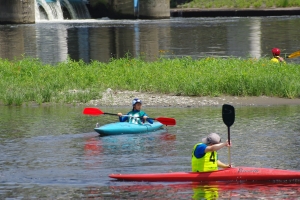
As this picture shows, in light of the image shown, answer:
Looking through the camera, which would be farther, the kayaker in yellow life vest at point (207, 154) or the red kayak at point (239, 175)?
the red kayak at point (239, 175)

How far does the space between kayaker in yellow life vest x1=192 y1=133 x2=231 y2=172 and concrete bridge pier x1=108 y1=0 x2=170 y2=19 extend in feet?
174

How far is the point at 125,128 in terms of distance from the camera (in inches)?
757

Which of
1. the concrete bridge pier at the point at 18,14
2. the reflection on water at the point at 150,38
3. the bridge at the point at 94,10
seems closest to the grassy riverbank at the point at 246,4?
the reflection on water at the point at 150,38

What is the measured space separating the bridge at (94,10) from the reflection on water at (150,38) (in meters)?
1.85

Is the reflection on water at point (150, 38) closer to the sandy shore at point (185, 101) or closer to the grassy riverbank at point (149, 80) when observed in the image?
the grassy riverbank at point (149, 80)

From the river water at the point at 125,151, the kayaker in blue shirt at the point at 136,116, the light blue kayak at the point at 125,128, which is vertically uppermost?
the kayaker in blue shirt at the point at 136,116

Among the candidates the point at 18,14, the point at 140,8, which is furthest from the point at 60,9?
the point at 140,8

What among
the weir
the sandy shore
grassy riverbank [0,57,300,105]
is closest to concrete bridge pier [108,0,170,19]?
the weir

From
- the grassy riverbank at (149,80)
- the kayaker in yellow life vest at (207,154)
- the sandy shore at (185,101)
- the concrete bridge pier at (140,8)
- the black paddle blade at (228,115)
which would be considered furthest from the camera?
the concrete bridge pier at (140,8)

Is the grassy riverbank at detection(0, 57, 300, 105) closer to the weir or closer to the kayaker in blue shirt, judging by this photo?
the kayaker in blue shirt

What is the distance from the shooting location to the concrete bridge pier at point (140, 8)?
220 feet

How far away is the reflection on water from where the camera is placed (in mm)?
39000

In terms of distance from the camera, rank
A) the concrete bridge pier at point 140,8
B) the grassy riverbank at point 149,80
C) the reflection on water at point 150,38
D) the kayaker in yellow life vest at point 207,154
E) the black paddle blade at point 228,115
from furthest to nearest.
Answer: the concrete bridge pier at point 140,8 → the reflection on water at point 150,38 → the grassy riverbank at point 149,80 → the black paddle blade at point 228,115 → the kayaker in yellow life vest at point 207,154

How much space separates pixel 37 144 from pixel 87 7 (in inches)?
2067
